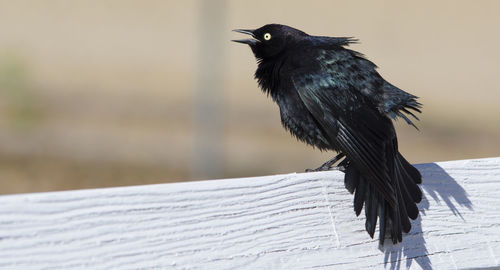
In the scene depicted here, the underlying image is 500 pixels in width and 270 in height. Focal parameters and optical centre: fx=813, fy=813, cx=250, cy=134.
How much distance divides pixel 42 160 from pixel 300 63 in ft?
26.3

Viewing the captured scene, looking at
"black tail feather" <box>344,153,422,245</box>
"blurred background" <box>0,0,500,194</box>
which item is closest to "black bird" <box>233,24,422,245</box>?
"black tail feather" <box>344,153,422,245</box>

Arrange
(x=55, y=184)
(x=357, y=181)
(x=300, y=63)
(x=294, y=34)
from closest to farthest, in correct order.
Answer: (x=357, y=181) → (x=300, y=63) → (x=294, y=34) → (x=55, y=184)

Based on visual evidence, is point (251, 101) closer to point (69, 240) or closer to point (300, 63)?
point (300, 63)

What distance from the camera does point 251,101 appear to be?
16.0 metres

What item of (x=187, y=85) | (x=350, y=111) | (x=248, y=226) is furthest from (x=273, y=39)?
(x=187, y=85)

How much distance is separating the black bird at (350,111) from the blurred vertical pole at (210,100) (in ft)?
19.7

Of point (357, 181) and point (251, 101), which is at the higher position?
point (357, 181)

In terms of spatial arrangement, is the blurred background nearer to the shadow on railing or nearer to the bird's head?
the bird's head

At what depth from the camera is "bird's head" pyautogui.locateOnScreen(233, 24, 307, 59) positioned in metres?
4.19

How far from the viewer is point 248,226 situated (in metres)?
1.95

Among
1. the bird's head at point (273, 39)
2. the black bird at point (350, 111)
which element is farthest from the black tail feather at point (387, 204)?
the bird's head at point (273, 39)

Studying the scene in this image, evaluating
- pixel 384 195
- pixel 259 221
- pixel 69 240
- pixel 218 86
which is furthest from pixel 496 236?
pixel 218 86

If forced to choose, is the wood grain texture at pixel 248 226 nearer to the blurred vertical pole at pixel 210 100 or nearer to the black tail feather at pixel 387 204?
the black tail feather at pixel 387 204

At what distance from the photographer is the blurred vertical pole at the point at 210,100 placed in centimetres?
1035
